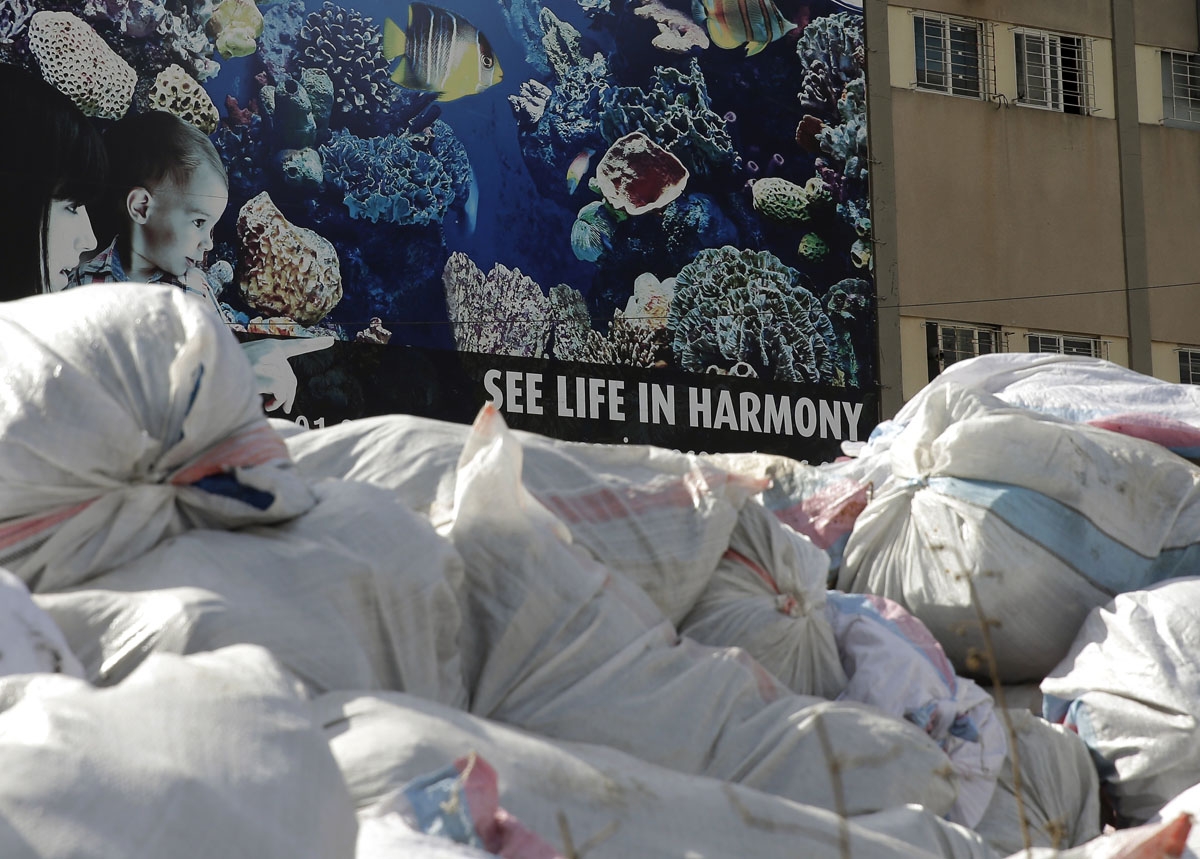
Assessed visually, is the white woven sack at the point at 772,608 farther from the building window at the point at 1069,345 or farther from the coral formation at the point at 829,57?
the building window at the point at 1069,345

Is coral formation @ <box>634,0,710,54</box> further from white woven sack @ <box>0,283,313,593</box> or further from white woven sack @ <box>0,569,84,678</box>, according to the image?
white woven sack @ <box>0,569,84,678</box>

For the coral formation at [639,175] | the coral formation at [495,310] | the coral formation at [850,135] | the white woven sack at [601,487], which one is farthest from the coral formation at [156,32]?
the white woven sack at [601,487]

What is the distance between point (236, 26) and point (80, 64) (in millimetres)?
913

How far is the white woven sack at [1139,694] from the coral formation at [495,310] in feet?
21.6

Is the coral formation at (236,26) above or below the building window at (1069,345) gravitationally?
above

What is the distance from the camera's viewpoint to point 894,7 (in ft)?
38.3

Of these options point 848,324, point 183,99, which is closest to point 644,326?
point 848,324

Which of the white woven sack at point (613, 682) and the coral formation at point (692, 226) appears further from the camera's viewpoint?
the coral formation at point (692, 226)

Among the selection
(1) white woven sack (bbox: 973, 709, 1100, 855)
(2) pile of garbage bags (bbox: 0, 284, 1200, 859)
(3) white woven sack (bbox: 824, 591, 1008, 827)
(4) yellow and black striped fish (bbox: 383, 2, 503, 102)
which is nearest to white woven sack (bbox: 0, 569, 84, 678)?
(2) pile of garbage bags (bbox: 0, 284, 1200, 859)

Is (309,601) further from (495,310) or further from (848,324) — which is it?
(848,324)

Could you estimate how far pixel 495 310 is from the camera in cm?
932


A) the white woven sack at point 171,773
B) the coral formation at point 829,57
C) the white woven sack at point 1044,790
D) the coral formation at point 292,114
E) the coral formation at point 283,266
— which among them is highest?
the coral formation at point 829,57

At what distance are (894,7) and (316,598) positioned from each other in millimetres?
10607

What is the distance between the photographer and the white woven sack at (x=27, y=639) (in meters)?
1.53
